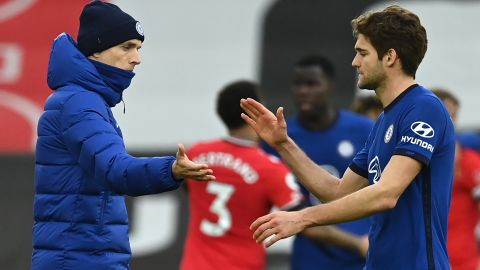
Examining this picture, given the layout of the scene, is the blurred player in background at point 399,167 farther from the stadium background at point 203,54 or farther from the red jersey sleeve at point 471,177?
the stadium background at point 203,54

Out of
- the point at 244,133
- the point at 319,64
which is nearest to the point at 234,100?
the point at 244,133

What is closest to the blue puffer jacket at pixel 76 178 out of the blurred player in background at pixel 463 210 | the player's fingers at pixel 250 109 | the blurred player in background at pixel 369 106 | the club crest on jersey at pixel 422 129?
the player's fingers at pixel 250 109

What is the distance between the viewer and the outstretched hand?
153 inches

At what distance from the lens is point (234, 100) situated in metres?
6.25

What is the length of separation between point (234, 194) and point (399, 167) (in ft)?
7.33

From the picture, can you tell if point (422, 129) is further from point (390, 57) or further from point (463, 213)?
point (463, 213)

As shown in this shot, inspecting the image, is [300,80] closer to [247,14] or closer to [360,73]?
[360,73]

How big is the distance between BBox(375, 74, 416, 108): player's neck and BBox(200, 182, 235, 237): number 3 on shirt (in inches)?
79.9

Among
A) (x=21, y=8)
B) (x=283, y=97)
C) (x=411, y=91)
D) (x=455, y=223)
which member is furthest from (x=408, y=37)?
(x=21, y=8)

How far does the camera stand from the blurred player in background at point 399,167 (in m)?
3.95

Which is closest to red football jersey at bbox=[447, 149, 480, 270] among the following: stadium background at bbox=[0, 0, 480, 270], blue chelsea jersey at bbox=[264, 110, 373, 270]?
blue chelsea jersey at bbox=[264, 110, 373, 270]

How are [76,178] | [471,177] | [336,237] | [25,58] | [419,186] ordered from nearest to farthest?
[419,186]
[76,178]
[336,237]
[471,177]
[25,58]

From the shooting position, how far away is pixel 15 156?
10.4m

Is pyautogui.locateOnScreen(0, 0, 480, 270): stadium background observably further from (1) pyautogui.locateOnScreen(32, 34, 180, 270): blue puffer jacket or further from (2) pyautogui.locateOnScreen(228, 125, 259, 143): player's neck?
(1) pyautogui.locateOnScreen(32, 34, 180, 270): blue puffer jacket
